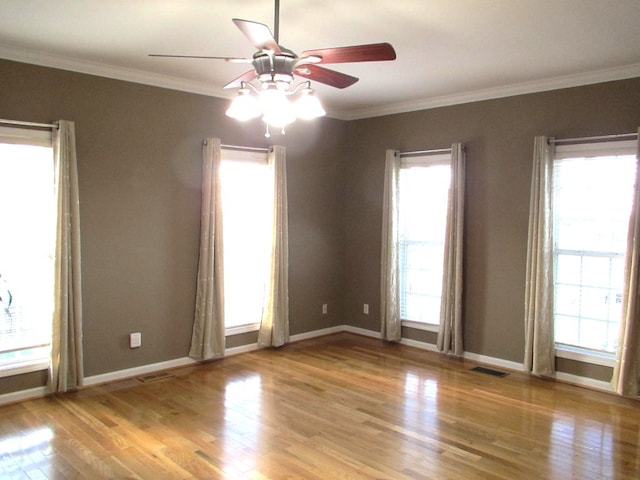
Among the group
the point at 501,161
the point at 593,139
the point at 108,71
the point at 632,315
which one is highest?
the point at 108,71

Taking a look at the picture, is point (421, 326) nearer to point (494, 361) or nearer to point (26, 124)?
point (494, 361)

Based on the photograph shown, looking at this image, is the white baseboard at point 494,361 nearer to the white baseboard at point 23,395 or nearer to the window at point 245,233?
the window at point 245,233

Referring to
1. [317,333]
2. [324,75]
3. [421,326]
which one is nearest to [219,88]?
[324,75]

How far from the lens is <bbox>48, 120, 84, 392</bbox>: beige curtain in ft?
12.8

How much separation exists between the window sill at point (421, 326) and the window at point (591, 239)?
1.23 meters

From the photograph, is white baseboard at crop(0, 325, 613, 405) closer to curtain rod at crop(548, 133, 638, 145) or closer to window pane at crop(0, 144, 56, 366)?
window pane at crop(0, 144, 56, 366)

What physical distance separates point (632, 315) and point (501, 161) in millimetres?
1720

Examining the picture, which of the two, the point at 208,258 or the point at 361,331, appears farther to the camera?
the point at 361,331

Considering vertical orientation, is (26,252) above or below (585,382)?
above

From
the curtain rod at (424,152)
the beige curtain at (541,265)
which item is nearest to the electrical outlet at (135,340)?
the curtain rod at (424,152)

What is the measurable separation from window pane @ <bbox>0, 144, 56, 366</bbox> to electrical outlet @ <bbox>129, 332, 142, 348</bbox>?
2.13ft

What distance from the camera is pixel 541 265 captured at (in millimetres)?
4465

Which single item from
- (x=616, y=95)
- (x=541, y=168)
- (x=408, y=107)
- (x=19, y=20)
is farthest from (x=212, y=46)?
(x=616, y=95)

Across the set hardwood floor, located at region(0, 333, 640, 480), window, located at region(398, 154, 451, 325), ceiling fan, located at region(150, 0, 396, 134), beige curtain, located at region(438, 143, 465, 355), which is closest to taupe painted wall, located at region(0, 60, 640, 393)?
beige curtain, located at region(438, 143, 465, 355)
